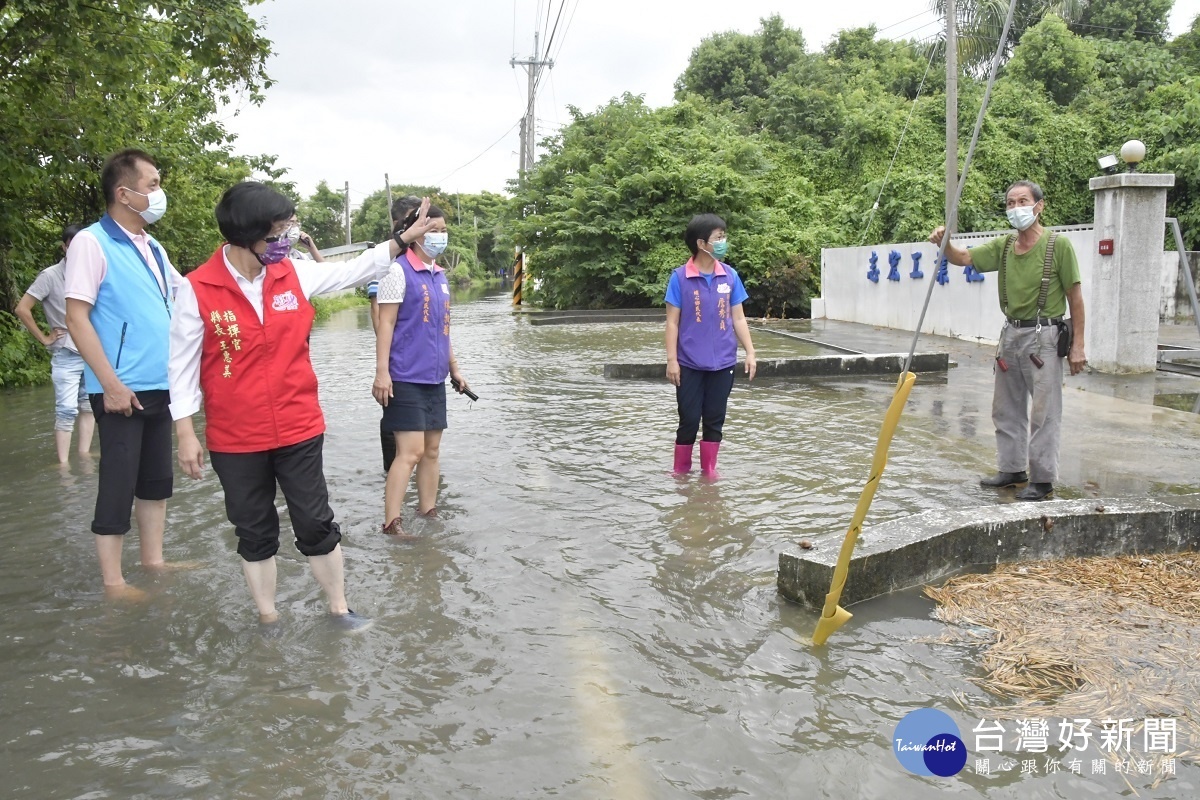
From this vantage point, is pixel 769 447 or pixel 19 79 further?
pixel 19 79

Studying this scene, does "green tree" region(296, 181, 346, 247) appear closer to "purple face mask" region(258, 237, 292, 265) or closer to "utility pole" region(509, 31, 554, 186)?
"utility pole" region(509, 31, 554, 186)

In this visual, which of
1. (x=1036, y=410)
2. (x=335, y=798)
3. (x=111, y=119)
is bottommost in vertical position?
(x=335, y=798)

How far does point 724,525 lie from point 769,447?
83.4 inches

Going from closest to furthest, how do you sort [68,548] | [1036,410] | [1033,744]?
[1033,744]
[68,548]
[1036,410]

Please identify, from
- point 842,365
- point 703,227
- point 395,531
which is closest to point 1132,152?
point 842,365

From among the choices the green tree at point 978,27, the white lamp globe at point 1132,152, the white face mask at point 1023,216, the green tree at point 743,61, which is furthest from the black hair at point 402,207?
the green tree at point 743,61

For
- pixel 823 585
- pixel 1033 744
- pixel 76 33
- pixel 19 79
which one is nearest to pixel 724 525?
pixel 823 585

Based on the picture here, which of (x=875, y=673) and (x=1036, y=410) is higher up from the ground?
(x=1036, y=410)

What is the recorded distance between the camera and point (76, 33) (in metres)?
8.74

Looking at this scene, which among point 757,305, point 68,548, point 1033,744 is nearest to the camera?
point 1033,744

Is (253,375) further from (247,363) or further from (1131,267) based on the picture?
(1131,267)

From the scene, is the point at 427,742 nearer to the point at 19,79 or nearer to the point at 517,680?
the point at 517,680

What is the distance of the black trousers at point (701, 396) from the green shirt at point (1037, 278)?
1775 mm

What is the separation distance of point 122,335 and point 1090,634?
13.7ft
